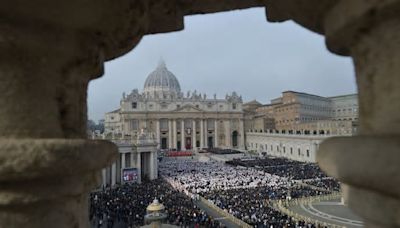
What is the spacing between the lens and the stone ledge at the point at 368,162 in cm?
108

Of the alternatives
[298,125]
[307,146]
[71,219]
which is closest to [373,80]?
[71,219]

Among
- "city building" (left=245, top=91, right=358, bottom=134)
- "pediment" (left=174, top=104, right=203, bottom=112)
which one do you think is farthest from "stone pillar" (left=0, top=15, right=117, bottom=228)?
"pediment" (left=174, top=104, right=203, bottom=112)

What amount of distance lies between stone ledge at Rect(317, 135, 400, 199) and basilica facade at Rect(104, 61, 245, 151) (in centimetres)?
6591

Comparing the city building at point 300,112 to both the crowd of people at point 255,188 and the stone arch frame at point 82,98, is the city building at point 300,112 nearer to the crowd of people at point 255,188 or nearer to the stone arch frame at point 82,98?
the crowd of people at point 255,188

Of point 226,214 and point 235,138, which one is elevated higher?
point 235,138

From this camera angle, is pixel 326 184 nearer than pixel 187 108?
Yes

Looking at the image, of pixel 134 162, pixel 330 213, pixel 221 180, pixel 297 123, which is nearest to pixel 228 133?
pixel 297 123

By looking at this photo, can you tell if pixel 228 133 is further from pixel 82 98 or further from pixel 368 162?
pixel 368 162

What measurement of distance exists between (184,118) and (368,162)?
70206 millimetres

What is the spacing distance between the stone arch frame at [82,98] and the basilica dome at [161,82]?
78156 mm

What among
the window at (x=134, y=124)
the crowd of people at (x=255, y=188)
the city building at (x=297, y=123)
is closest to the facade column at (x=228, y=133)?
the city building at (x=297, y=123)

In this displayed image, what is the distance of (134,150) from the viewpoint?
32031mm

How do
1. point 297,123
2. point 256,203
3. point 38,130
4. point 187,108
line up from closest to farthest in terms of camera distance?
point 38,130
point 256,203
point 297,123
point 187,108

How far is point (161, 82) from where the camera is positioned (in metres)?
81.1
